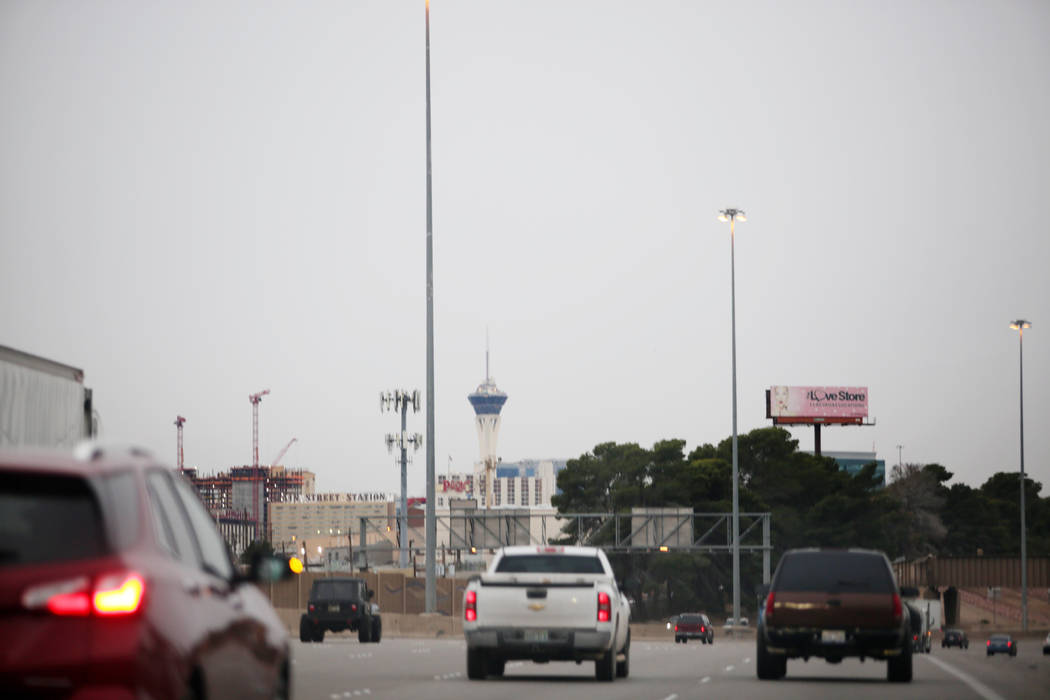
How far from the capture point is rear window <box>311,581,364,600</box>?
44500mm

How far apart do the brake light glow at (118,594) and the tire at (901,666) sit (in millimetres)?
18364

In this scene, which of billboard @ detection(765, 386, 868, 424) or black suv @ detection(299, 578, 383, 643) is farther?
billboard @ detection(765, 386, 868, 424)

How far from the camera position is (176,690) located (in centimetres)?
683

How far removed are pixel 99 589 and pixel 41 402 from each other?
1261cm

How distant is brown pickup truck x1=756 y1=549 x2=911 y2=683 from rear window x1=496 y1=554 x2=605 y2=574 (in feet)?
8.25

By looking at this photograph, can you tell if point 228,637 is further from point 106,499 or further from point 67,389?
point 67,389

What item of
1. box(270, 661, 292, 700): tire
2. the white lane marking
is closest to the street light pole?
the white lane marking

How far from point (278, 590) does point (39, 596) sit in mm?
72668

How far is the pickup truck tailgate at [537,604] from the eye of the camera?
22.5m

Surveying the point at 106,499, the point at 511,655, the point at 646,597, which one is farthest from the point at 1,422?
the point at 646,597

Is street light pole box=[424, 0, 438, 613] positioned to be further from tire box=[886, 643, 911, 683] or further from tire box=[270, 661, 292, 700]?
tire box=[270, 661, 292, 700]

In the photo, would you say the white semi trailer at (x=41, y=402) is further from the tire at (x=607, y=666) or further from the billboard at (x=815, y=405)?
the billboard at (x=815, y=405)

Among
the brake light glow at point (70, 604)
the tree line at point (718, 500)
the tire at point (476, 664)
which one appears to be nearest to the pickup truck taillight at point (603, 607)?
the tire at point (476, 664)

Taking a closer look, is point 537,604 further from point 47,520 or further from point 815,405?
point 815,405
